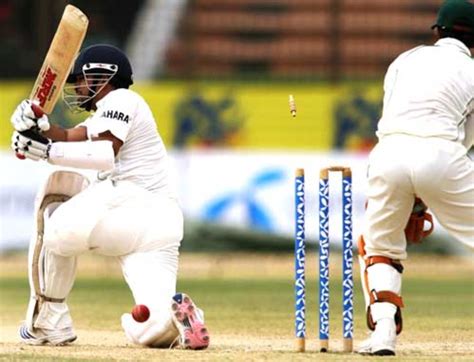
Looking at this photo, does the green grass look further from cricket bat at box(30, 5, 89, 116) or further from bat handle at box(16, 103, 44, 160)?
cricket bat at box(30, 5, 89, 116)

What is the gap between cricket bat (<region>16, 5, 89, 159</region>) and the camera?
653 centimetres

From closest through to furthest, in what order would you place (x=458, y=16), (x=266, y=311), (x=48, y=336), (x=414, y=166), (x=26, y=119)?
(x=414, y=166) → (x=26, y=119) → (x=458, y=16) → (x=48, y=336) → (x=266, y=311)

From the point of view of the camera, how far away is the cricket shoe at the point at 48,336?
6707 millimetres

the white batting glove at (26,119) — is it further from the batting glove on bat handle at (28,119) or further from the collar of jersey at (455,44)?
the collar of jersey at (455,44)

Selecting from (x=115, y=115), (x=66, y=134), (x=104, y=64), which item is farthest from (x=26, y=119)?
(x=104, y=64)

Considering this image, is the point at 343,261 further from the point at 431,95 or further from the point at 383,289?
the point at 431,95

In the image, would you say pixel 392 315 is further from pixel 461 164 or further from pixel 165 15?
pixel 165 15

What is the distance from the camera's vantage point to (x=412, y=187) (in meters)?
6.06

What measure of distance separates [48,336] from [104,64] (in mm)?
1338

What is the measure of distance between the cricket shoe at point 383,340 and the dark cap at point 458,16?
138cm

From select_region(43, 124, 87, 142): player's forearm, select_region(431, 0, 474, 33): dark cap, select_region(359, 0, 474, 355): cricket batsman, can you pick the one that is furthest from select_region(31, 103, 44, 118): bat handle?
select_region(431, 0, 474, 33): dark cap

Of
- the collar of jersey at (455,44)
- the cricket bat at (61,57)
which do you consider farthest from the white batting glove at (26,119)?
the collar of jersey at (455,44)

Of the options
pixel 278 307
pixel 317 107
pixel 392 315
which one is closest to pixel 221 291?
pixel 278 307

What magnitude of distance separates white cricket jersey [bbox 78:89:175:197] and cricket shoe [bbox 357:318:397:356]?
4.26 ft
